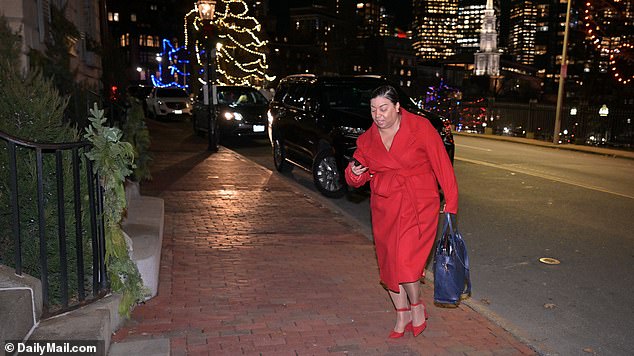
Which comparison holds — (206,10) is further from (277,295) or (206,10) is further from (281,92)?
(277,295)

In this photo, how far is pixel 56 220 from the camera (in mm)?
3932

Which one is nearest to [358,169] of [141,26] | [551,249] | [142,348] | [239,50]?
[142,348]

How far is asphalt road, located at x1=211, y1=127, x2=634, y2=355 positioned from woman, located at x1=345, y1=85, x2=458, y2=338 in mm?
1235

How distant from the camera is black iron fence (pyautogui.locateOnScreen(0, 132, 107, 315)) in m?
3.74

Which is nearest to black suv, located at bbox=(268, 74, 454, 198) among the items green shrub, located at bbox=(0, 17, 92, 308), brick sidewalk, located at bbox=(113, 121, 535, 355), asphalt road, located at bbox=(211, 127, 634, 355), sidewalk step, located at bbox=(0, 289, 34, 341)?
Result: asphalt road, located at bbox=(211, 127, 634, 355)

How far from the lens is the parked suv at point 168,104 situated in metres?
28.9

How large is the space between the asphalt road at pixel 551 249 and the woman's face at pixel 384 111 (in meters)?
1.99

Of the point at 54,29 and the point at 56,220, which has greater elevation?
the point at 54,29

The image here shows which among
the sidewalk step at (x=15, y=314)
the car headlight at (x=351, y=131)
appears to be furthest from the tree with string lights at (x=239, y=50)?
the sidewalk step at (x=15, y=314)

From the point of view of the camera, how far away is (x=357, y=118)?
385 inches

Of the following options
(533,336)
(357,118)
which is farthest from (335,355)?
(357,118)

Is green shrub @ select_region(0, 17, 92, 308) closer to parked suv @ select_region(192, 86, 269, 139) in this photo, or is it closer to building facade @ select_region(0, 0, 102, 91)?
building facade @ select_region(0, 0, 102, 91)

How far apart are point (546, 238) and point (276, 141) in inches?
274

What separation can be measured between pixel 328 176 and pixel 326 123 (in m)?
0.94
